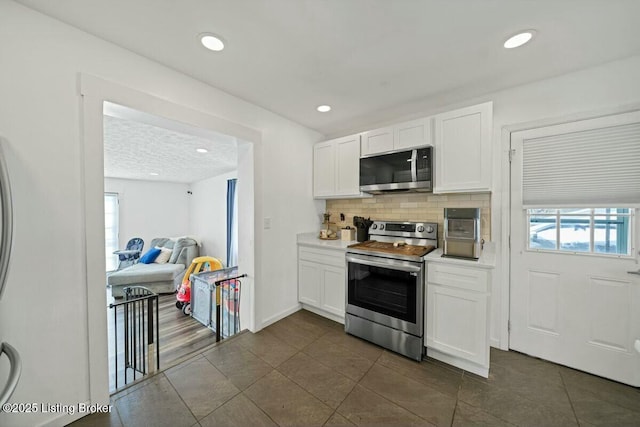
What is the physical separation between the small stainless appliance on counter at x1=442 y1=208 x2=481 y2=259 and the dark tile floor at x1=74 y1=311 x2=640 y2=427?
1000mm

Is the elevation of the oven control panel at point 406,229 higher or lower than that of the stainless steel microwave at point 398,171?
lower

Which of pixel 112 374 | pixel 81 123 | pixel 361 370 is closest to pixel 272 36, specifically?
pixel 81 123

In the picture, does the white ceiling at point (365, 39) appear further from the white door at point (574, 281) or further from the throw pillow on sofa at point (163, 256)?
the throw pillow on sofa at point (163, 256)

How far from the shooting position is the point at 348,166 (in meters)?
2.95

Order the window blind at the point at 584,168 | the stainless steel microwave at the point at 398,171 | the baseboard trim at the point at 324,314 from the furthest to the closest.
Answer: the baseboard trim at the point at 324,314, the stainless steel microwave at the point at 398,171, the window blind at the point at 584,168

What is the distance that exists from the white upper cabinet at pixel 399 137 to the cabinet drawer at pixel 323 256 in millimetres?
1249

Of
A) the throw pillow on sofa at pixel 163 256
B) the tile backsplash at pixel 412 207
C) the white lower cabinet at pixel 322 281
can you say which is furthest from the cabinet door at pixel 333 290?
the throw pillow on sofa at pixel 163 256

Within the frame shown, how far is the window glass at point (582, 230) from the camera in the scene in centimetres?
180

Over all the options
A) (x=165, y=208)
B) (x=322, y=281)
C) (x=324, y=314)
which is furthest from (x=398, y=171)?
(x=165, y=208)

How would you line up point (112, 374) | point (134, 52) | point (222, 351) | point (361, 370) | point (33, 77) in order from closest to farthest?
point (33, 77) → point (134, 52) → point (361, 370) → point (222, 351) → point (112, 374)

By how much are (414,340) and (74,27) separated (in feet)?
11.1

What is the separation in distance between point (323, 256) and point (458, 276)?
143 cm

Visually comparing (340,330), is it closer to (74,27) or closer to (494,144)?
(494,144)

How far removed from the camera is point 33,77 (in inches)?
52.8
